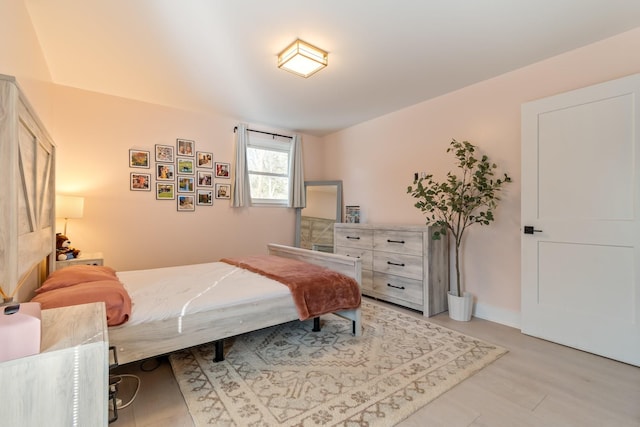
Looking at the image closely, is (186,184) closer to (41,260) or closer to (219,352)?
(41,260)

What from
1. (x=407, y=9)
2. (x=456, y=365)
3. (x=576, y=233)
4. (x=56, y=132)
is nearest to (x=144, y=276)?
(x=56, y=132)

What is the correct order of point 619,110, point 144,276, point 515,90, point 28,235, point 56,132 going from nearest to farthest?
point 28,235 → point 619,110 → point 144,276 → point 515,90 → point 56,132

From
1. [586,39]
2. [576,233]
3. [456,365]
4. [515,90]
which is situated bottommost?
[456,365]

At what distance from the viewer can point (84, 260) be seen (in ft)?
9.07

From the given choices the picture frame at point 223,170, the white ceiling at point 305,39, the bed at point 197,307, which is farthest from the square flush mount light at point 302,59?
the picture frame at point 223,170

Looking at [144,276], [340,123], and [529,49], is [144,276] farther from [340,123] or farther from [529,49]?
[529,49]

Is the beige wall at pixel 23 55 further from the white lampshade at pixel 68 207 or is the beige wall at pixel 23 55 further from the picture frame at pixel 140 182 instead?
the picture frame at pixel 140 182

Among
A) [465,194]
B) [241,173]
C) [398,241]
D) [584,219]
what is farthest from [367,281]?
[241,173]

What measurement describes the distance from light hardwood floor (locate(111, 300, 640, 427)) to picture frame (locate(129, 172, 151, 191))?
86.7 inches

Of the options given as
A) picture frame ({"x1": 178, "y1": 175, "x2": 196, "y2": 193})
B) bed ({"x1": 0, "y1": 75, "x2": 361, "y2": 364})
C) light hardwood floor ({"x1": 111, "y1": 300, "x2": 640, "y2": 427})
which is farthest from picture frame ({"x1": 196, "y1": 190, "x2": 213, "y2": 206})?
light hardwood floor ({"x1": 111, "y1": 300, "x2": 640, "y2": 427})

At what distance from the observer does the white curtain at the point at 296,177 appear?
4707 mm

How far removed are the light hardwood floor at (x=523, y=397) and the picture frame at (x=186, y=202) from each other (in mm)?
2135

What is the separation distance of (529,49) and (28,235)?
3.79 meters

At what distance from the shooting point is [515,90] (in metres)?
2.80
